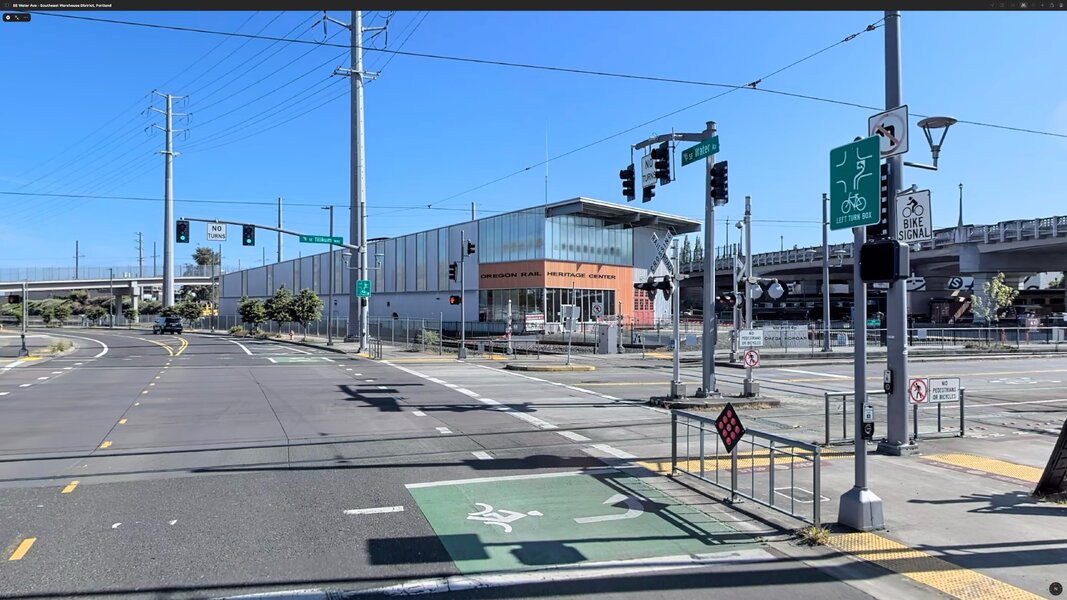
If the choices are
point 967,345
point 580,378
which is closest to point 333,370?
point 580,378

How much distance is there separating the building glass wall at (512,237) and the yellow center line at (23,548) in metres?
45.1

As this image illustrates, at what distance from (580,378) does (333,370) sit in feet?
30.6

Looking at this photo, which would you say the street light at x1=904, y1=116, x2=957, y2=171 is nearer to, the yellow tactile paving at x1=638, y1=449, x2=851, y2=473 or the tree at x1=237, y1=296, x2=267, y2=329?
the yellow tactile paving at x1=638, y1=449, x2=851, y2=473

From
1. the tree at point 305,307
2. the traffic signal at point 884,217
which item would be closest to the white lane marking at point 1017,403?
the traffic signal at point 884,217

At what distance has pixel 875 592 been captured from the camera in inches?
208

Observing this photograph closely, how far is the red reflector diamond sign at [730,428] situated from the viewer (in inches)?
300

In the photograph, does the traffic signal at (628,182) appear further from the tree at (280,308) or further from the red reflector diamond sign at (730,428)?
the tree at (280,308)

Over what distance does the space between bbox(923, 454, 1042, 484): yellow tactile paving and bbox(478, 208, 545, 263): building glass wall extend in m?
41.2

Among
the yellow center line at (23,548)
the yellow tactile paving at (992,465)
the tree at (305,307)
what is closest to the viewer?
the yellow center line at (23,548)

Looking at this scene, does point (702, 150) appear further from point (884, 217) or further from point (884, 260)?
point (884, 260)

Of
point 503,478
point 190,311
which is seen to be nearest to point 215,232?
point 503,478

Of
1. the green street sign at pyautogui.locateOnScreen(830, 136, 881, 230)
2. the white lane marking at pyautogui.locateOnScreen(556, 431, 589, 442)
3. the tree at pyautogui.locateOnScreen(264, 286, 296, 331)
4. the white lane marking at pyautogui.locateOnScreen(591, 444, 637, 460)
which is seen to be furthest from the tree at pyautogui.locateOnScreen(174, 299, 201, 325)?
the green street sign at pyautogui.locateOnScreen(830, 136, 881, 230)

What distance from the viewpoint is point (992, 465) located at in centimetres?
965
